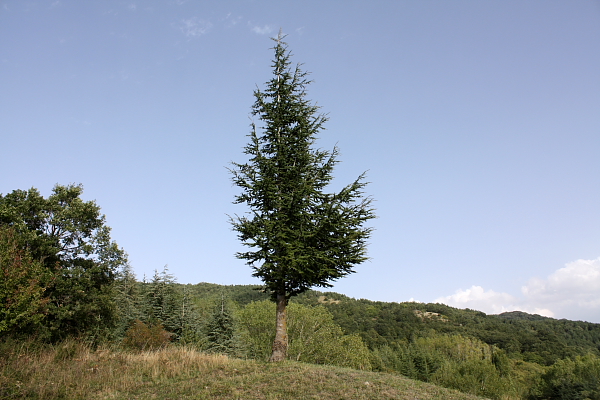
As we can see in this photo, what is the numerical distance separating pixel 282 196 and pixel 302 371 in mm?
6610

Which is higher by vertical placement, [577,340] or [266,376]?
[266,376]

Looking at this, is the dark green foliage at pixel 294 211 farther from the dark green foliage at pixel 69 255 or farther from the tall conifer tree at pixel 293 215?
the dark green foliage at pixel 69 255

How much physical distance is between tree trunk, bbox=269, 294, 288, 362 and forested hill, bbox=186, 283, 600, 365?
82.5 meters

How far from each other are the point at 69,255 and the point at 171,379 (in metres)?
26.0

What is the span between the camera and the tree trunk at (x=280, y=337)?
42.8 ft

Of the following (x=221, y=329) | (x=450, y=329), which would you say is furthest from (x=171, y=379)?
(x=450, y=329)

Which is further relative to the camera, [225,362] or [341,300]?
[341,300]

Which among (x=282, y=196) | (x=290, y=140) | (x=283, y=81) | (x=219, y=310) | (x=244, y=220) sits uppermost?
(x=283, y=81)

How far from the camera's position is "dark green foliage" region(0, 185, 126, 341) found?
25734 mm

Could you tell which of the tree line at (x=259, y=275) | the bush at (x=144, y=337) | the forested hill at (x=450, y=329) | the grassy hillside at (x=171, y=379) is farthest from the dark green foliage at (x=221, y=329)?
the forested hill at (x=450, y=329)

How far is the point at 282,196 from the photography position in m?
14.3

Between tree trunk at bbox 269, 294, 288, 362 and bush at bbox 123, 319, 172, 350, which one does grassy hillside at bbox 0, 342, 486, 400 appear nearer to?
tree trunk at bbox 269, 294, 288, 362

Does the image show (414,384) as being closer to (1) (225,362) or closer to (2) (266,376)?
(2) (266,376)

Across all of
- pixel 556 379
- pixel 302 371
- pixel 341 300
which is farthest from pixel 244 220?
pixel 341 300
